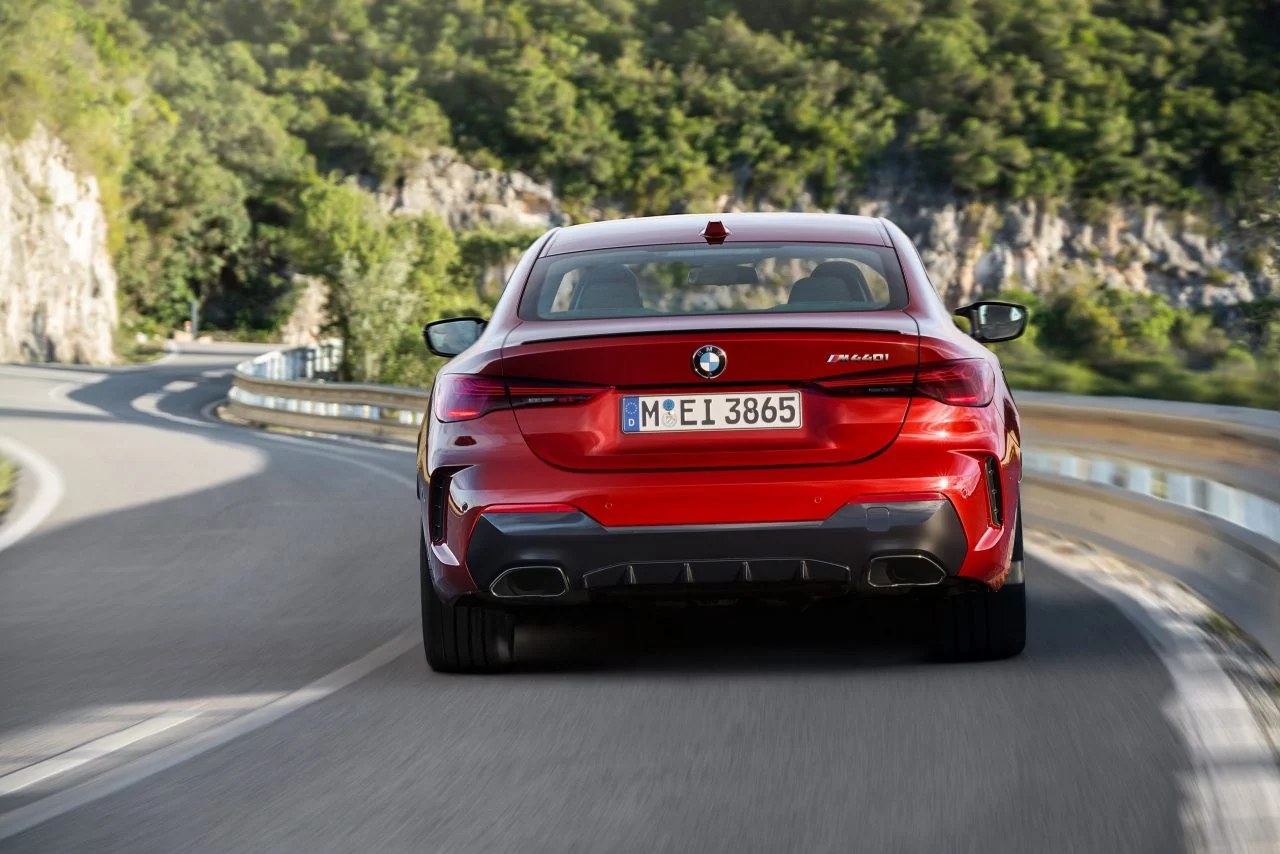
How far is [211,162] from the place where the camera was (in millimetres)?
103250

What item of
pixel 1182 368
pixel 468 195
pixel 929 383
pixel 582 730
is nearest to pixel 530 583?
pixel 582 730

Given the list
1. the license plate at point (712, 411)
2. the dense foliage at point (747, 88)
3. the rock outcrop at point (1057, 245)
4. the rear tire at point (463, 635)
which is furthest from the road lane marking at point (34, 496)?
the rock outcrop at point (1057, 245)

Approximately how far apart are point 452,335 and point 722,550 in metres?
1.84

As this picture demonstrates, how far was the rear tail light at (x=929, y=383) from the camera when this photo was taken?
18.4ft

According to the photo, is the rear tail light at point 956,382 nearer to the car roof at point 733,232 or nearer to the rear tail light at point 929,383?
the rear tail light at point 929,383

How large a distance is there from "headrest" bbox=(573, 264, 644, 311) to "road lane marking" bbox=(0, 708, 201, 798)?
1823 millimetres

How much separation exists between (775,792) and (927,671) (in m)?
1.76

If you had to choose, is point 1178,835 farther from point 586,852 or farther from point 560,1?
point 560,1

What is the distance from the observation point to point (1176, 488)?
10477 millimetres

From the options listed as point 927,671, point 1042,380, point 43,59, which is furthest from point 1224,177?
point 927,671

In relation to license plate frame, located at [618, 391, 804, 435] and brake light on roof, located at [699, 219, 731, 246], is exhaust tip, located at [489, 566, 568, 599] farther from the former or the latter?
brake light on roof, located at [699, 219, 731, 246]

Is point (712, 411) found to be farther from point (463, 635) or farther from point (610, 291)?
point (463, 635)

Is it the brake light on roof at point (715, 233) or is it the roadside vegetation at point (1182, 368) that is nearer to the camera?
the brake light on roof at point (715, 233)

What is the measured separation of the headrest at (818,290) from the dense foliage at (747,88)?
4455 inches
